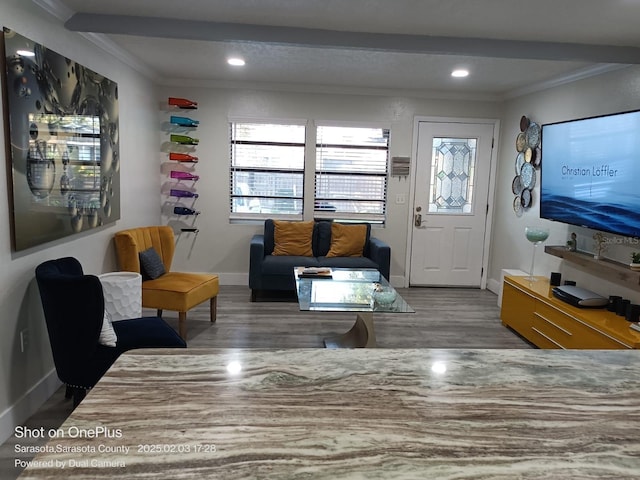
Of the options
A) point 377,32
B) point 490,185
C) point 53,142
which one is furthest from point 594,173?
point 53,142

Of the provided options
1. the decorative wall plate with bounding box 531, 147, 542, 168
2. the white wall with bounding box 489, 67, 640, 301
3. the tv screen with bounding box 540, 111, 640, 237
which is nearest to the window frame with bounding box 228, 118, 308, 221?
the white wall with bounding box 489, 67, 640, 301

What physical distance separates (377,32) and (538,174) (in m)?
2.54

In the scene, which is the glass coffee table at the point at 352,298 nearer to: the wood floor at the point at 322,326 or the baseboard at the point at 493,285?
the wood floor at the point at 322,326

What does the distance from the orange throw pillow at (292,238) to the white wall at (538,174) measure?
2.34 meters

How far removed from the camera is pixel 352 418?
949mm

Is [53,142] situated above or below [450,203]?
above

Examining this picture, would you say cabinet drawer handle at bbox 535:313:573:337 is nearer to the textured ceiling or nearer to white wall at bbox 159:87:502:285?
the textured ceiling

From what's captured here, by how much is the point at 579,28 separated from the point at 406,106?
2.67m

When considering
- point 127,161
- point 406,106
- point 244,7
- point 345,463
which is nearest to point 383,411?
point 345,463

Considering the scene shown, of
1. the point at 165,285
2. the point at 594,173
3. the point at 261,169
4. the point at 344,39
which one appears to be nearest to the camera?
the point at 344,39

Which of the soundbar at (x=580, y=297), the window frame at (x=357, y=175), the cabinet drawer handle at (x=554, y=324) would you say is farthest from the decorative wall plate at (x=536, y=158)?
the cabinet drawer handle at (x=554, y=324)

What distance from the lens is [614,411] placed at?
3.38 ft

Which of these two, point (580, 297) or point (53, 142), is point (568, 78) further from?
point (53, 142)

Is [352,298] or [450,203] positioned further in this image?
[450,203]
